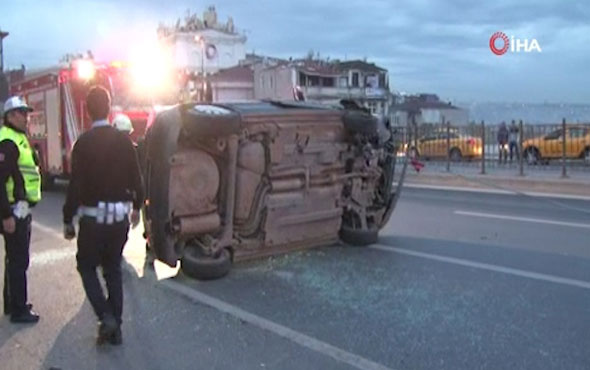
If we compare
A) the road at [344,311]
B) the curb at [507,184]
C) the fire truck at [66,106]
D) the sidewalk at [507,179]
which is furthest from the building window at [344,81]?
the road at [344,311]

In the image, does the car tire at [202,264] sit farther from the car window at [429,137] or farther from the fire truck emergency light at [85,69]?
the car window at [429,137]

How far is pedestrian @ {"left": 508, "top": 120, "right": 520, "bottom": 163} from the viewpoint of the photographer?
18000 millimetres

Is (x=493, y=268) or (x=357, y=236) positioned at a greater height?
(x=357, y=236)

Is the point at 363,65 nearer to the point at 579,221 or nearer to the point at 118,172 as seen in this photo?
the point at 579,221

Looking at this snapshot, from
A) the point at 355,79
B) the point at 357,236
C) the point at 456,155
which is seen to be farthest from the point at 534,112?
the point at 355,79

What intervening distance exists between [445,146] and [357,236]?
13.0 meters

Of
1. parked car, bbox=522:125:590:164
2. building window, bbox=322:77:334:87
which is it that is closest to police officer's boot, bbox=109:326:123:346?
parked car, bbox=522:125:590:164

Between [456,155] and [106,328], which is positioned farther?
[456,155]

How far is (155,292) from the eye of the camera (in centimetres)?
614

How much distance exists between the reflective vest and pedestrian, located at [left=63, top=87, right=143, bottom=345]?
0.59 metres

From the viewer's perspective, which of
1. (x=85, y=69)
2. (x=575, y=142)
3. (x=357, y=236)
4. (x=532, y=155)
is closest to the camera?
(x=357, y=236)

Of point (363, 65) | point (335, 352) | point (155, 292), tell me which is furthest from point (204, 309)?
point (363, 65)

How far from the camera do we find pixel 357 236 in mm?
7723

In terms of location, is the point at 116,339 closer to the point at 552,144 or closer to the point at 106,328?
the point at 106,328
